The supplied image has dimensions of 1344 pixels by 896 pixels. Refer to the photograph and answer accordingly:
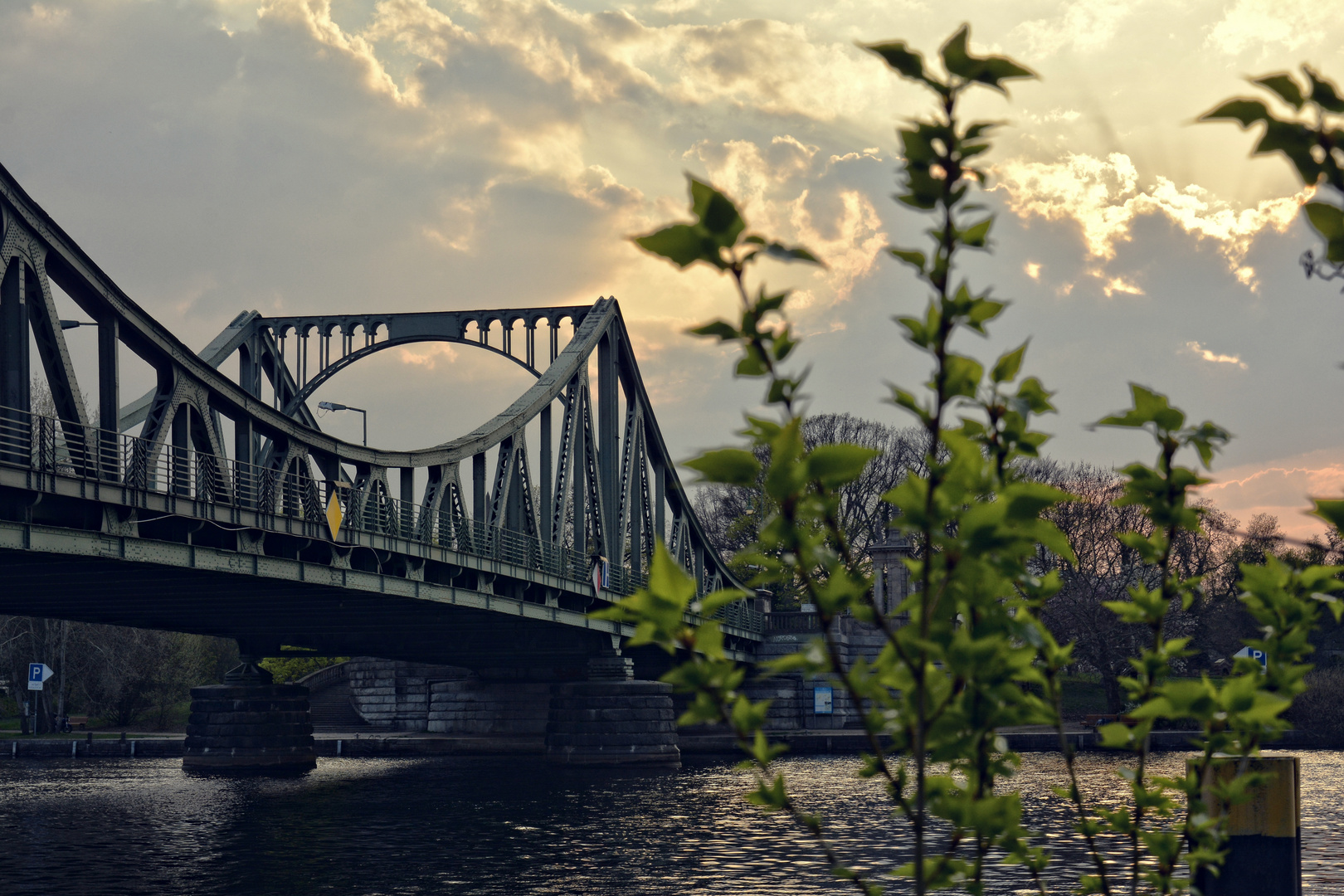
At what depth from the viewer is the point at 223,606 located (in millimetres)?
38906

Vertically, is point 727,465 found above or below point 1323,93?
below

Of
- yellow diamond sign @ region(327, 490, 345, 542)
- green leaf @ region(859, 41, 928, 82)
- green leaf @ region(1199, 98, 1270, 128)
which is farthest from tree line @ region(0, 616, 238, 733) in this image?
green leaf @ region(1199, 98, 1270, 128)

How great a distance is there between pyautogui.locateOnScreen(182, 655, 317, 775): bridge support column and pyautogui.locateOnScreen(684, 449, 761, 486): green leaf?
5095cm

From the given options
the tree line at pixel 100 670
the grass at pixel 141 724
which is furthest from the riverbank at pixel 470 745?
the grass at pixel 141 724

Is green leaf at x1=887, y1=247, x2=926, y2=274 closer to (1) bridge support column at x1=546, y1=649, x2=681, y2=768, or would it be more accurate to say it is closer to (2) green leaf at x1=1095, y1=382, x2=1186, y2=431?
(2) green leaf at x1=1095, y1=382, x2=1186, y2=431

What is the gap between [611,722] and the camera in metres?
50.6

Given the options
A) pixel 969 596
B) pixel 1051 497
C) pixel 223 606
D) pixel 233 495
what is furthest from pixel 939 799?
pixel 223 606

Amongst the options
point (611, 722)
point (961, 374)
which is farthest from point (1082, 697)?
point (961, 374)

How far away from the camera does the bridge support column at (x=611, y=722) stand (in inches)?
1978

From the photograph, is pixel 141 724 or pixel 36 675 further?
pixel 141 724

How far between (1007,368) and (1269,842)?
177 inches

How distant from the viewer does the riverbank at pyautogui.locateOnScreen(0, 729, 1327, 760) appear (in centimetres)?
5662

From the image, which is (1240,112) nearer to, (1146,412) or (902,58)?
(902,58)

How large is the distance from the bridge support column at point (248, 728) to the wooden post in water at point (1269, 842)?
47547 mm
